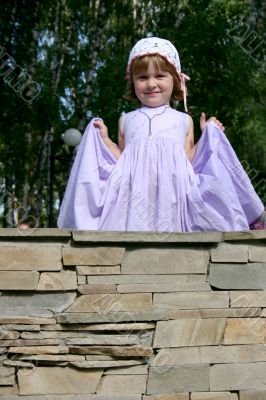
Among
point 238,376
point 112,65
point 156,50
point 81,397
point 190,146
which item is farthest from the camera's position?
point 112,65

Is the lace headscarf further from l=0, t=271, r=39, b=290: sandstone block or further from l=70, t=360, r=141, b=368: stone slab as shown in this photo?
l=70, t=360, r=141, b=368: stone slab

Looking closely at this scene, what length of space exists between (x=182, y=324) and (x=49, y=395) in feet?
1.91

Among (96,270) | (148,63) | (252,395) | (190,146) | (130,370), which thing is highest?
(148,63)

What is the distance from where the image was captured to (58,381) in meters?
2.47

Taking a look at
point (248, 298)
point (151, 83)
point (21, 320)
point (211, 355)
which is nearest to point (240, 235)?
point (248, 298)

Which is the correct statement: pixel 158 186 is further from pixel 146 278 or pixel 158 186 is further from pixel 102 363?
pixel 102 363

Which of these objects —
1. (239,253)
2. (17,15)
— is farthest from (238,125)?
(239,253)

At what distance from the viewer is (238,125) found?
392 inches

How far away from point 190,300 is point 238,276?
228 millimetres

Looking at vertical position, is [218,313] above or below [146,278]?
below

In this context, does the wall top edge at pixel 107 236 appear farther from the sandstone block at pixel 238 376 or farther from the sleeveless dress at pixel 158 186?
the sandstone block at pixel 238 376

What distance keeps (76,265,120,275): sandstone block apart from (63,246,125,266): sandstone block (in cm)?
2

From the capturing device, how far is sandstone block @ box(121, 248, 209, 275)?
100 inches

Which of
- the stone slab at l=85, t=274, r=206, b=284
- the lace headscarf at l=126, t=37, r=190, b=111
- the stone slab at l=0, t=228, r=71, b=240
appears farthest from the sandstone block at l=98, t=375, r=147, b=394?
the lace headscarf at l=126, t=37, r=190, b=111
